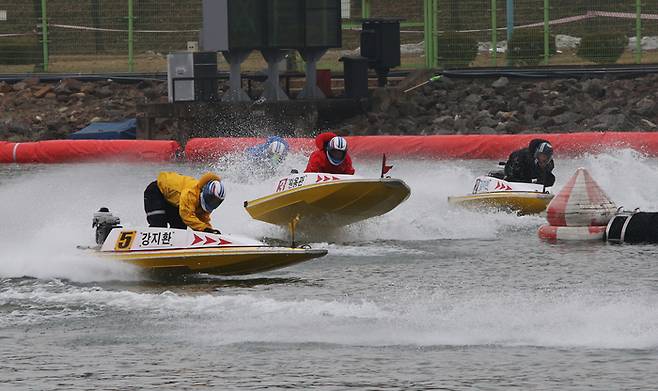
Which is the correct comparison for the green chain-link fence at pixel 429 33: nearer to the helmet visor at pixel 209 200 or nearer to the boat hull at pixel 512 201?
the boat hull at pixel 512 201

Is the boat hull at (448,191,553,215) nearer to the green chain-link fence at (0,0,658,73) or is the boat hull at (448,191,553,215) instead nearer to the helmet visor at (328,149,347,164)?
the helmet visor at (328,149,347,164)

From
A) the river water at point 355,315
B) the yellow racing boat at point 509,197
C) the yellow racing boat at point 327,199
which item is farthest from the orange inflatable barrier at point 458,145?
the yellow racing boat at point 327,199

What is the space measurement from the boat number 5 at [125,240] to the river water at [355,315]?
0.19m

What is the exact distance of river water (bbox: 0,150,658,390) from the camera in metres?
12.4

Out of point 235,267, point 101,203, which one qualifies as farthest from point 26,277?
point 101,203

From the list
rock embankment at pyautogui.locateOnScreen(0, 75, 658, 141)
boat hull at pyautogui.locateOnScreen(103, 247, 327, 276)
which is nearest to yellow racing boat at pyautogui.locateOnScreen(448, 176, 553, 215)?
boat hull at pyautogui.locateOnScreen(103, 247, 327, 276)

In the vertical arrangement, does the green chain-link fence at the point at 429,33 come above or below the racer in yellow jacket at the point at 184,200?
above

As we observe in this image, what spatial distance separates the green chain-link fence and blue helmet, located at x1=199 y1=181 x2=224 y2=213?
77.6 feet

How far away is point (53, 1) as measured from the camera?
4691 centimetres

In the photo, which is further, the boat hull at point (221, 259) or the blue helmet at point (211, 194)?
the blue helmet at point (211, 194)

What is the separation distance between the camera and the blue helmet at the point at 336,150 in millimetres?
20547

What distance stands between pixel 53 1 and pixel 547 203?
2738 centimetres

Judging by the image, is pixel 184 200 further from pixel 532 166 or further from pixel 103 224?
pixel 532 166

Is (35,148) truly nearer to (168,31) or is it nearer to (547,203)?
(168,31)
